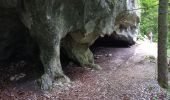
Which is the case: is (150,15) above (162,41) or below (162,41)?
above

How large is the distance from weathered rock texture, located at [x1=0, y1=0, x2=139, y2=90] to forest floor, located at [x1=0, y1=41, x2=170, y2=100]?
2.07 feet

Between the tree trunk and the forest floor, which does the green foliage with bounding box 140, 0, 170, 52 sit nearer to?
the forest floor

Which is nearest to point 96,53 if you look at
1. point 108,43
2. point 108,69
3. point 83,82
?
point 108,43

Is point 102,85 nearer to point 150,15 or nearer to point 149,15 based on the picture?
point 150,15

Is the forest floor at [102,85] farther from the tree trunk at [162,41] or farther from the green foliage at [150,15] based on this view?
the green foliage at [150,15]

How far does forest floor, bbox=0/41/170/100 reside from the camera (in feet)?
36.6

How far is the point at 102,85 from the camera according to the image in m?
12.5

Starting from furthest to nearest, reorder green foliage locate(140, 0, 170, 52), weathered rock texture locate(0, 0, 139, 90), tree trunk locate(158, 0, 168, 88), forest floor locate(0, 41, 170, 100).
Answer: green foliage locate(140, 0, 170, 52) → tree trunk locate(158, 0, 168, 88) → weathered rock texture locate(0, 0, 139, 90) → forest floor locate(0, 41, 170, 100)

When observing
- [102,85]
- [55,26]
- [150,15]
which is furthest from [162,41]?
[150,15]

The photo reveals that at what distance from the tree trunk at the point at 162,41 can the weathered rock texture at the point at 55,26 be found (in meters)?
2.92

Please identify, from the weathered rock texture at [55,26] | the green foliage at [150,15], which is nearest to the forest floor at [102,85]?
the weathered rock texture at [55,26]

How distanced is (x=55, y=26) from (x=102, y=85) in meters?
3.18

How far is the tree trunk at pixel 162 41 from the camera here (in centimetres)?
1220

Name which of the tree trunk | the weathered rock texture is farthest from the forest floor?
the weathered rock texture
